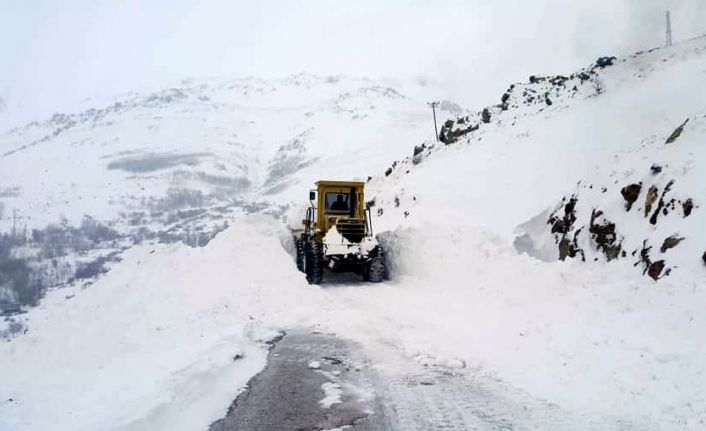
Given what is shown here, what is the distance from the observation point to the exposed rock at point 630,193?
41.6 ft

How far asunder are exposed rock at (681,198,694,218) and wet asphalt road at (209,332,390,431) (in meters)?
6.45

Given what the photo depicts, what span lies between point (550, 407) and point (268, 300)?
8856 millimetres

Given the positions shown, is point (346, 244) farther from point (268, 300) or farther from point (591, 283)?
point (591, 283)

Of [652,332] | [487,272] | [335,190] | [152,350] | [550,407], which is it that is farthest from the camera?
[335,190]

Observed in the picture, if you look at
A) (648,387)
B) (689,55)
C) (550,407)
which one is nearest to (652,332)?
(648,387)

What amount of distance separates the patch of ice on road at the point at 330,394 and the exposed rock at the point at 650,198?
7952mm

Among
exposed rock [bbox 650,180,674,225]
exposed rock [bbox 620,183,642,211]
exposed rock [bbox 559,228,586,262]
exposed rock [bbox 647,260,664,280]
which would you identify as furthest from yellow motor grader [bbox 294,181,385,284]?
exposed rock [bbox 647,260,664,280]

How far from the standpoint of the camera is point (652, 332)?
7992 millimetres

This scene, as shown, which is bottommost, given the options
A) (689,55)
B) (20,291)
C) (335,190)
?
(20,291)

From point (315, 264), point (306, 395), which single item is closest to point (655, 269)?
point (306, 395)

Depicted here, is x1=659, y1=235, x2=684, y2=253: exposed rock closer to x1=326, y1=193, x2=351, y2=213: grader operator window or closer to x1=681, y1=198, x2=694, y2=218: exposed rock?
x1=681, y1=198, x2=694, y2=218: exposed rock

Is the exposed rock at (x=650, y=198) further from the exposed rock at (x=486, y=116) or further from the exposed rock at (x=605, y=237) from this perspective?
the exposed rock at (x=486, y=116)

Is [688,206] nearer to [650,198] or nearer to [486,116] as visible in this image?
[650,198]

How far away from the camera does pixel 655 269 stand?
10.1 m
